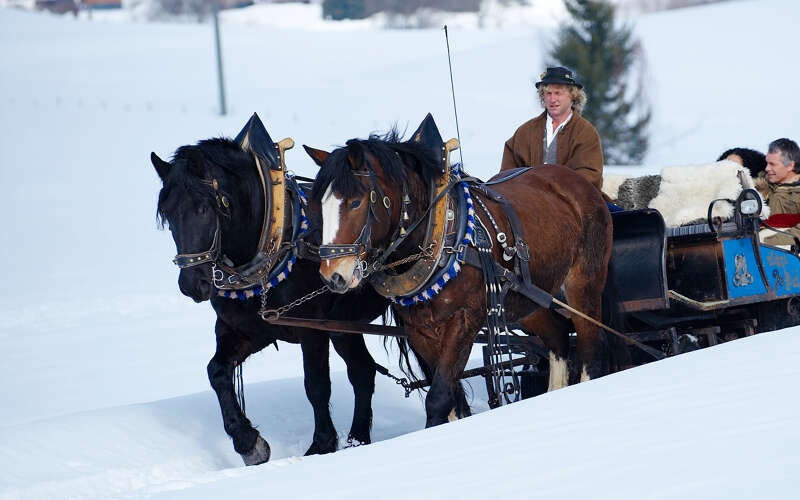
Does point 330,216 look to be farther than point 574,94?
No

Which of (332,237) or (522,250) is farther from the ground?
(332,237)

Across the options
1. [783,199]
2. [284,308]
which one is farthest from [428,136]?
[783,199]

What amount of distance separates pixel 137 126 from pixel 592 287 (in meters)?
20.7

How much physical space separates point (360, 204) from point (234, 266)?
111 cm

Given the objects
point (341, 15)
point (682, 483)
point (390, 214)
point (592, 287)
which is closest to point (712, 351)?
point (592, 287)

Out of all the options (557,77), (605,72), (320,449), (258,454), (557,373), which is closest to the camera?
(258,454)

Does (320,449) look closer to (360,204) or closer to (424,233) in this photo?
(424,233)

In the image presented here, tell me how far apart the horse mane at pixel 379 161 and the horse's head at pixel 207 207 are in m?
0.70

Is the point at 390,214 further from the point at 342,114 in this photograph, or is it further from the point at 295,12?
the point at 295,12

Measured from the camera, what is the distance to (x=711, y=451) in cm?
344

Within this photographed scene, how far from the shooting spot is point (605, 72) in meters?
29.2

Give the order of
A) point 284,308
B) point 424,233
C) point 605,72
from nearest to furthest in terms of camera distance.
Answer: point 424,233 → point 284,308 → point 605,72

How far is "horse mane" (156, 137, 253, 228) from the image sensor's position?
511 cm

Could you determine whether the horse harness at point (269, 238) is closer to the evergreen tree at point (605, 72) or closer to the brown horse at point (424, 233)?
the brown horse at point (424, 233)
